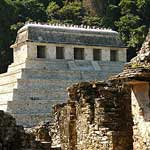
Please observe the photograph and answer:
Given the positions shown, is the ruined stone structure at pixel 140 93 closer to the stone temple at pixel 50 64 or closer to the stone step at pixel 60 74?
the stone temple at pixel 50 64

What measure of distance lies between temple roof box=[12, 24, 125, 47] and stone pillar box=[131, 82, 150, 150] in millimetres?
27700

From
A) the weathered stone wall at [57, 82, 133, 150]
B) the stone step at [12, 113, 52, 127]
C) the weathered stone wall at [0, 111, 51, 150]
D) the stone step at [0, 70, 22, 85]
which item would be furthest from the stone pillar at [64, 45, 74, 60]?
the weathered stone wall at [0, 111, 51, 150]

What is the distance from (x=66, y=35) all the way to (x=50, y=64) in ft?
7.34

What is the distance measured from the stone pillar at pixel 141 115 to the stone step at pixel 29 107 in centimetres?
2393

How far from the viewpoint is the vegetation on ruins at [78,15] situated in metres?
48.7

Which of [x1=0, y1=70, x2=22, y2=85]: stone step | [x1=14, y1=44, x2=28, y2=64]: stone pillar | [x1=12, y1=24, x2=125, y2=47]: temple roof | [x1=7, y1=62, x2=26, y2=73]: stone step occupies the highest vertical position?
[x1=12, y1=24, x2=125, y2=47]: temple roof

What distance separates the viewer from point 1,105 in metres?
34.4

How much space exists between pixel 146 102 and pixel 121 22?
42.7m

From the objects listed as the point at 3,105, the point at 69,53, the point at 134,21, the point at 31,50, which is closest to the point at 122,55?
the point at 69,53

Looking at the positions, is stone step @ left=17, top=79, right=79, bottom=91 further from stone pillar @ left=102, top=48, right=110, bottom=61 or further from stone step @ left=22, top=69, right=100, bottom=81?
stone pillar @ left=102, top=48, right=110, bottom=61

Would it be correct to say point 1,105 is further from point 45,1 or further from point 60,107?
point 45,1

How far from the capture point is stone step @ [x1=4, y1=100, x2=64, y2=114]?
3331 cm

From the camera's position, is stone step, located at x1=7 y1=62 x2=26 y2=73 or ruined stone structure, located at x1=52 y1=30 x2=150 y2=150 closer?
ruined stone structure, located at x1=52 y1=30 x2=150 y2=150

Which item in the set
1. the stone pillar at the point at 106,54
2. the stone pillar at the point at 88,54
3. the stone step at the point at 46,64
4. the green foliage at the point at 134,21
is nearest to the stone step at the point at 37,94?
the stone step at the point at 46,64
